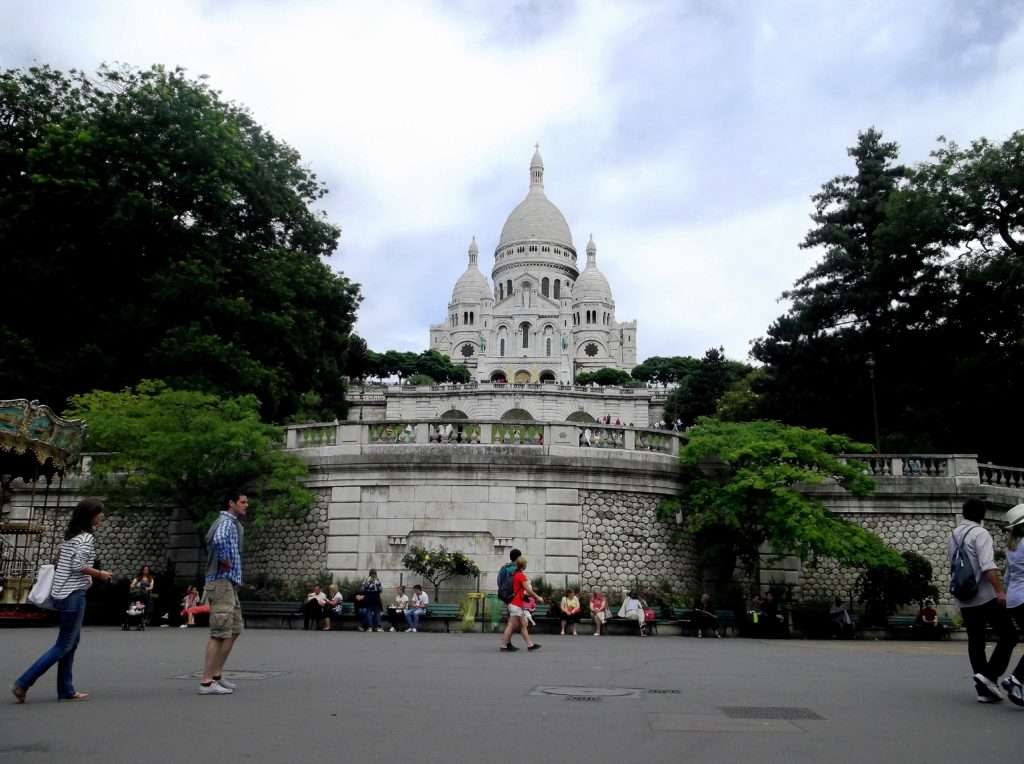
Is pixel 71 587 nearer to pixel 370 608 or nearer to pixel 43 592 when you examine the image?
pixel 43 592

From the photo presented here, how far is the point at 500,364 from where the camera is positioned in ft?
460

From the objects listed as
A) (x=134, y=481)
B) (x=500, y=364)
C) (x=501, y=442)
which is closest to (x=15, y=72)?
(x=134, y=481)

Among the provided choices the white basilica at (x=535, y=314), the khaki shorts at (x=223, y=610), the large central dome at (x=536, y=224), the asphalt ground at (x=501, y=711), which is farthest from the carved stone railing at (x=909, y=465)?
the large central dome at (x=536, y=224)

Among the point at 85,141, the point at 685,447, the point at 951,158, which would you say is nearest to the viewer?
the point at 685,447

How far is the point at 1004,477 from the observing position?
28844 millimetres

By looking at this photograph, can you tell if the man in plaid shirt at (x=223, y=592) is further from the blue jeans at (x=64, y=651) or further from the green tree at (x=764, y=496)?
the green tree at (x=764, y=496)

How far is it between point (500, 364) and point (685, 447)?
11380 centimetres

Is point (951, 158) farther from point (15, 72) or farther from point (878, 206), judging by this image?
point (15, 72)

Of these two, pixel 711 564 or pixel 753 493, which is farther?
pixel 711 564

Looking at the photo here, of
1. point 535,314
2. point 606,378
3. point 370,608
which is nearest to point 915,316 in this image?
point 370,608

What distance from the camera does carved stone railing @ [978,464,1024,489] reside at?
2833cm

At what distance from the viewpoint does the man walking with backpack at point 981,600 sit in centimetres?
945

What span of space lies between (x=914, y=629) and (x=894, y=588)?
127cm

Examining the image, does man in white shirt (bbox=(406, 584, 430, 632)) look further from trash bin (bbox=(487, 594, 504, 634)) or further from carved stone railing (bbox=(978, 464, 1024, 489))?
carved stone railing (bbox=(978, 464, 1024, 489))
